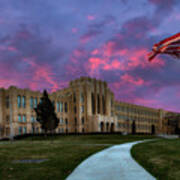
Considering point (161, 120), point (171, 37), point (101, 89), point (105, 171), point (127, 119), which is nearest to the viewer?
point (171, 37)

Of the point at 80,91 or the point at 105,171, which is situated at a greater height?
the point at 80,91

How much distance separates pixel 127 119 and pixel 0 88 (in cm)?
5664

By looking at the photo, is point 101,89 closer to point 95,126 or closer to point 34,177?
point 95,126

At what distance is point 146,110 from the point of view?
116125mm

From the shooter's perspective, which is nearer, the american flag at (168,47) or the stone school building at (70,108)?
the american flag at (168,47)

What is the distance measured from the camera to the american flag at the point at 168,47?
864 cm

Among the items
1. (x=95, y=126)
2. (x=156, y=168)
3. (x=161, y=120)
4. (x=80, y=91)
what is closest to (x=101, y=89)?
(x=80, y=91)

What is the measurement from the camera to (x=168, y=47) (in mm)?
8922

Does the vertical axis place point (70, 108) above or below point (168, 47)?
below

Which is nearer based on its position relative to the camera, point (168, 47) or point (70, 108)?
→ point (168, 47)

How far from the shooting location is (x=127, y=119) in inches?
4016

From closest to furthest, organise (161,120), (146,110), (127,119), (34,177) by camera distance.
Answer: (34,177) < (127,119) < (146,110) < (161,120)

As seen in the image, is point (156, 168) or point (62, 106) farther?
point (62, 106)

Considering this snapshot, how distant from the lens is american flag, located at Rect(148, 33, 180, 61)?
8.64 meters
